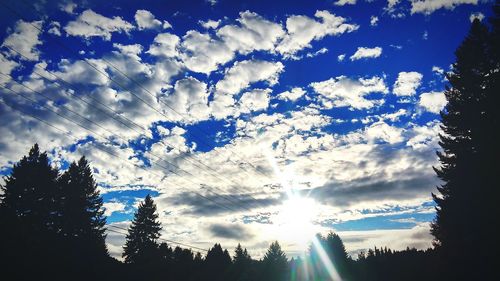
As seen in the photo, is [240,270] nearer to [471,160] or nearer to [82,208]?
[82,208]

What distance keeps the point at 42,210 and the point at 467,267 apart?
46416 millimetres

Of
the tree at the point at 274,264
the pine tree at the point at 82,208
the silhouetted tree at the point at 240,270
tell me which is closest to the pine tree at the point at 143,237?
the pine tree at the point at 82,208

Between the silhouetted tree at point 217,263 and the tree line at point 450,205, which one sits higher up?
the tree line at point 450,205

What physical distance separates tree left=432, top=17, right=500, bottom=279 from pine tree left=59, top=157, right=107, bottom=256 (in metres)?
38.0

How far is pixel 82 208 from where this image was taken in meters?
45.4

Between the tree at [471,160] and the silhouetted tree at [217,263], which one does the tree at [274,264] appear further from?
the tree at [471,160]

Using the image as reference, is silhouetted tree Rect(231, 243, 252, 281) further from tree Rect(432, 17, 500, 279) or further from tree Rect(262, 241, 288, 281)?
tree Rect(432, 17, 500, 279)

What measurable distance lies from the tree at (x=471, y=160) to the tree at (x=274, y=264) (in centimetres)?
7052

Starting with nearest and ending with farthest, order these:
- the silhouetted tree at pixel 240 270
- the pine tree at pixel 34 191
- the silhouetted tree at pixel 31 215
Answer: the silhouetted tree at pixel 31 215, the pine tree at pixel 34 191, the silhouetted tree at pixel 240 270

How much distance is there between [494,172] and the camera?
21.8 m

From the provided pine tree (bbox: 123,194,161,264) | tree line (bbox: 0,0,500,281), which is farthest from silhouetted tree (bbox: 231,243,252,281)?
tree line (bbox: 0,0,500,281)

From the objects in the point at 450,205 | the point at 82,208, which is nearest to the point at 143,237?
the point at 82,208

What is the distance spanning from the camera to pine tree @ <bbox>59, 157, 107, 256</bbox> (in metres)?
42.2

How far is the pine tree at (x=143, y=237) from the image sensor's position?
176ft
